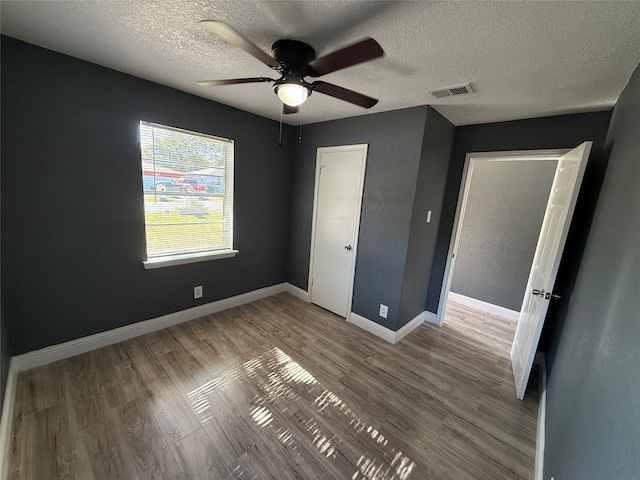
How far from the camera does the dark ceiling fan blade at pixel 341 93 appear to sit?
4.73 ft

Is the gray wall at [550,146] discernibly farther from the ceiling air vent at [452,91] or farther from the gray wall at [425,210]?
the ceiling air vent at [452,91]

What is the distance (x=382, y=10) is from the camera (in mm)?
1144

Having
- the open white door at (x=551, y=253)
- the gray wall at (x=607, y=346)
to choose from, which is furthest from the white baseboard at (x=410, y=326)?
the gray wall at (x=607, y=346)

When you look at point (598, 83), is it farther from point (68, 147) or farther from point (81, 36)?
point (68, 147)

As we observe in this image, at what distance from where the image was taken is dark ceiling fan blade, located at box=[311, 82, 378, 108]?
4.73 feet

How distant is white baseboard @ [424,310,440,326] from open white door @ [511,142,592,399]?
2.95 feet

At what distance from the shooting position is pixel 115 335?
7.52ft

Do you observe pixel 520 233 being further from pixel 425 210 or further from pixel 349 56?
pixel 349 56

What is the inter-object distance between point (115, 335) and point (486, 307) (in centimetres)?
457

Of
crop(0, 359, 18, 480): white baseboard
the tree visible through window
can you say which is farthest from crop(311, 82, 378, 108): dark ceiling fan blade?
crop(0, 359, 18, 480): white baseboard

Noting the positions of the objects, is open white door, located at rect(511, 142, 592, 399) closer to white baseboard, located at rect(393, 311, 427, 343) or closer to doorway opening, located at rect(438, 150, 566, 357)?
doorway opening, located at rect(438, 150, 566, 357)

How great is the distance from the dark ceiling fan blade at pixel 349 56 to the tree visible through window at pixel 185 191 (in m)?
1.73

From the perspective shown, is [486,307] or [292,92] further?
[486,307]

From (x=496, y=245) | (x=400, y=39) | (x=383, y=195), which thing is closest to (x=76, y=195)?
(x=400, y=39)
